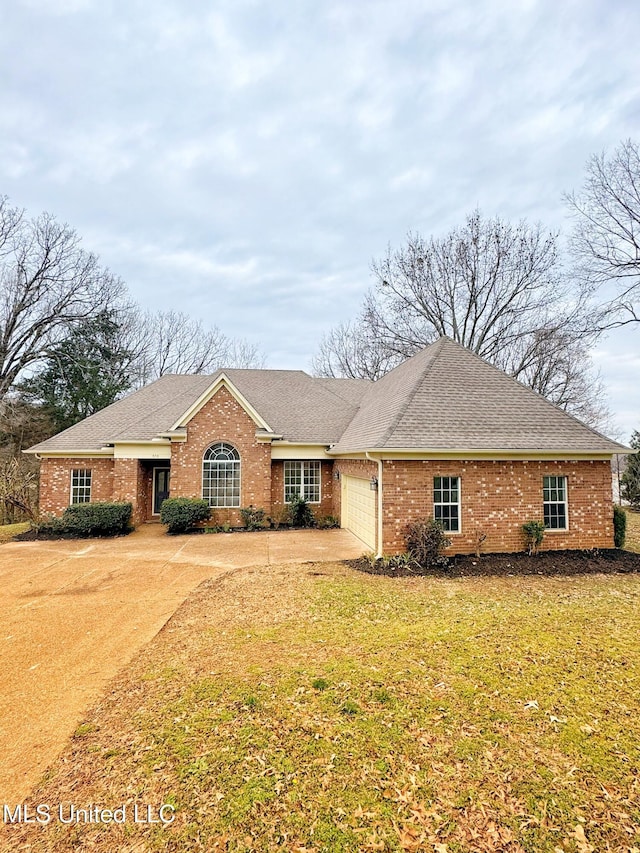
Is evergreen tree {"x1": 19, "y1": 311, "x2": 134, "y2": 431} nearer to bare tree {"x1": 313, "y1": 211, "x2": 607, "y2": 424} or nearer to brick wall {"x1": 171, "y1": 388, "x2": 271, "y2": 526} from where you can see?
brick wall {"x1": 171, "y1": 388, "x2": 271, "y2": 526}

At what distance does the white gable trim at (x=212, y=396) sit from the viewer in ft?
49.9

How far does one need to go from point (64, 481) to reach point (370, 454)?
502 inches

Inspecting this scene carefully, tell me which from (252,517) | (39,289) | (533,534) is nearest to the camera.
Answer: (533,534)

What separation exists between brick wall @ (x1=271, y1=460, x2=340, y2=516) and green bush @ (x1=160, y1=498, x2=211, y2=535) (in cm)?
278

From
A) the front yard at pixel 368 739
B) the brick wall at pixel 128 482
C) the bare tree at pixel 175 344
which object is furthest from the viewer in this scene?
the bare tree at pixel 175 344

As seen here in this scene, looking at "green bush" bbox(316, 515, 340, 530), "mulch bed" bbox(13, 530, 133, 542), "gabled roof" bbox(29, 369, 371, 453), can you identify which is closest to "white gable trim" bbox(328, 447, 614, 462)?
"green bush" bbox(316, 515, 340, 530)

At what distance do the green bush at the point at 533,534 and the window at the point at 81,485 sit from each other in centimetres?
1549

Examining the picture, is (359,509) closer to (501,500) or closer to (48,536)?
(501,500)

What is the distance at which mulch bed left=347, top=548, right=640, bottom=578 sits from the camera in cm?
953

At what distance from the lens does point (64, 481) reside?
53.7ft

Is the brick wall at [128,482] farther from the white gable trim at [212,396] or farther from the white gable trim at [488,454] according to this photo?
the white gable trim at [488,454]

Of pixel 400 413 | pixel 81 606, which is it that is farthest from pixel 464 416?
pixel 81 606

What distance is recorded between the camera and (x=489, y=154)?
50.2ft

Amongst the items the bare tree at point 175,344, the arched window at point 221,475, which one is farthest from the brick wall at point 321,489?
the bare tree at point 175,344
